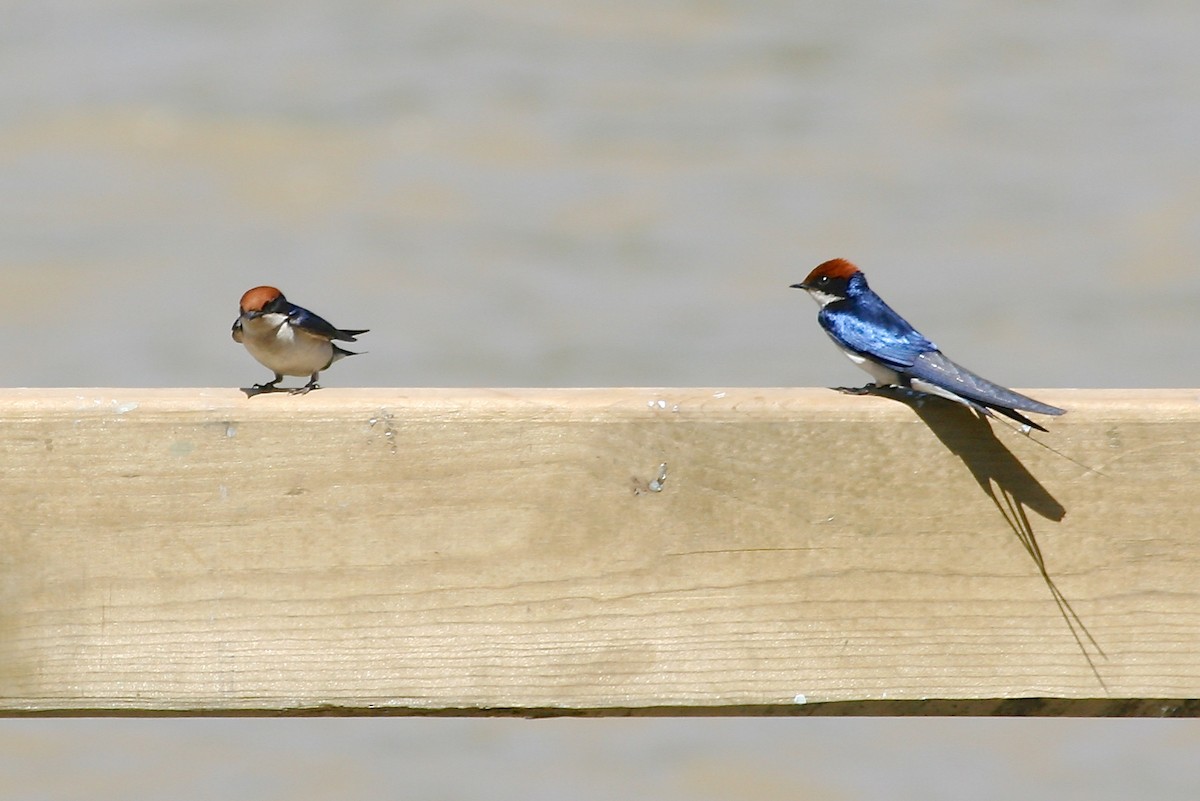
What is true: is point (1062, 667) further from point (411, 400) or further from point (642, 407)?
point (411, 400)

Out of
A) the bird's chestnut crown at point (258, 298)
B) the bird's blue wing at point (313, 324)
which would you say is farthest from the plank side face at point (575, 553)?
the bird's blue wing at point (313, 324)

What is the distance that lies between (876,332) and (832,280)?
1.61 feet

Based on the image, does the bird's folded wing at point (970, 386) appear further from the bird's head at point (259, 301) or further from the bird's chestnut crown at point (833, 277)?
the bird's head at point (259, 301)

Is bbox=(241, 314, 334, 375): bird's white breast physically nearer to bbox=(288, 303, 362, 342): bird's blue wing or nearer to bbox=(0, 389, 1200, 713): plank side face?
bbox=(288, 303, 362, 342): bird's blue wing

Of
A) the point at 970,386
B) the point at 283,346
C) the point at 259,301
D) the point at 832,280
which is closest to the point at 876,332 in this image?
the point at 832,280

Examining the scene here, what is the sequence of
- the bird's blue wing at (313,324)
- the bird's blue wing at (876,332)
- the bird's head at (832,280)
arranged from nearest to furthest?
the bird's blue wing at (876,332), the bird's head at (832,280), the bird's blue wing at (313,324)

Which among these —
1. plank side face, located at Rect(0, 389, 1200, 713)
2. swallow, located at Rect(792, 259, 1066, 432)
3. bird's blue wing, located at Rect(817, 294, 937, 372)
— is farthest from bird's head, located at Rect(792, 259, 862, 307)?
plank side face, located at Rect(0, 389, 1200, 713)

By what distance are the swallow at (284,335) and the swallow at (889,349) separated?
43.1 inches

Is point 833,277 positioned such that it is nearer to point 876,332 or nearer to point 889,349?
point 876,332

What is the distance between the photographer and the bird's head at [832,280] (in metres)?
2.85

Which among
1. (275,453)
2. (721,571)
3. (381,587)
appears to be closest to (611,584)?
(721,571)

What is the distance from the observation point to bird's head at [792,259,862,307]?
112 inches

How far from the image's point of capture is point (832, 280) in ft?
9.46

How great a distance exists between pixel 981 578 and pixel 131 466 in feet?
3.35
